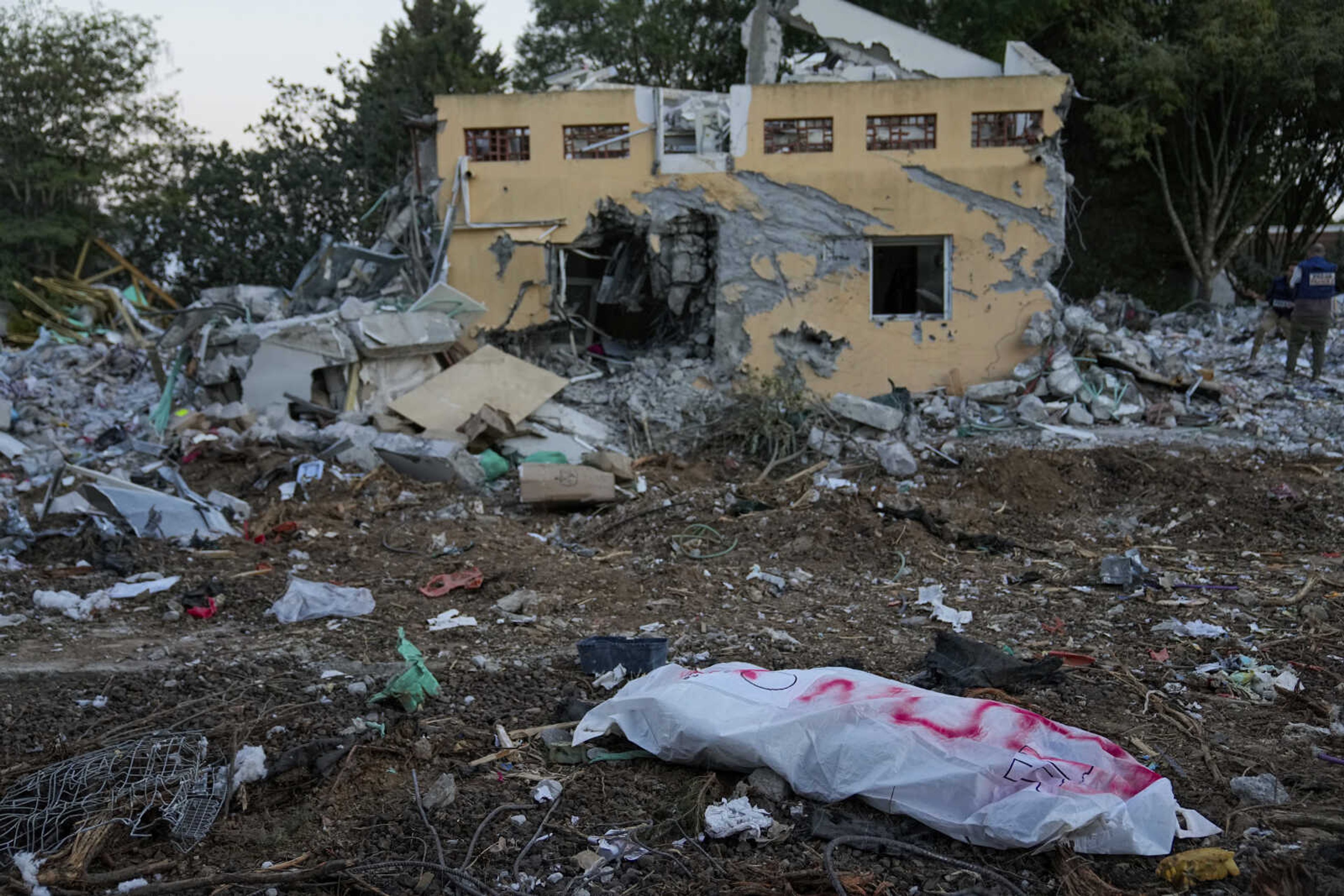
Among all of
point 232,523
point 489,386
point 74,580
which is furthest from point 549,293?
point 74,580

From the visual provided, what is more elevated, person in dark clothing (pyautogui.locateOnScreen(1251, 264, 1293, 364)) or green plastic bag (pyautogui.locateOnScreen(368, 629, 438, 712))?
person in dark clothing (pyautogui.locateOnScreen(1251, 264, 1293, 364))

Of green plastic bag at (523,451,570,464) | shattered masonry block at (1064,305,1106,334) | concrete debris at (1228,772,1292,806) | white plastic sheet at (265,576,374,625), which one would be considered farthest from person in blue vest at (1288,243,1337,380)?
white plastic sheet at (265,576,374,625)

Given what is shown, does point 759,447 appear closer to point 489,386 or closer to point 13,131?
point 489,386

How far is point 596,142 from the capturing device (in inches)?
476

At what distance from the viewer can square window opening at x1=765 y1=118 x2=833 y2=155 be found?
39.8 ft

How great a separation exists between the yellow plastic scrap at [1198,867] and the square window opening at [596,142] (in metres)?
10.5

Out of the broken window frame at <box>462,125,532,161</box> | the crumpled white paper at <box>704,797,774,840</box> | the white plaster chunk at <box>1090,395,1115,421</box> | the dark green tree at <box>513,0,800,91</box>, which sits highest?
the dark green tree at <box>513,0,800,91</box>

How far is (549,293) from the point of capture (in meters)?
12.2

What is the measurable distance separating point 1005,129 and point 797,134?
2.49 meters

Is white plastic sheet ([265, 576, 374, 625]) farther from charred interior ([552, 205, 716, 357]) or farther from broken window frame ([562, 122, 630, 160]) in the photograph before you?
broken window frame ([562, 122, 630, 160])

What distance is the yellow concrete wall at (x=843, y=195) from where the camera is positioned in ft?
39.4

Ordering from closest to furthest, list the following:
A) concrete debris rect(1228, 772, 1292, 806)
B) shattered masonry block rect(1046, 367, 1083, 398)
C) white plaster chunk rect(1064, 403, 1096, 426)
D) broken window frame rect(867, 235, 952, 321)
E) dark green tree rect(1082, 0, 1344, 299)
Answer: concrete debris rect(1228, 772, 1292, 806), white plaster chunk rect(1064, 403, 1096, 426), shattered masonry block rect(1046, 367, 1083, 398), broken window frame rect(867, 235, 952, 321), dark green tree rect(1082, 0, 1344, 299)

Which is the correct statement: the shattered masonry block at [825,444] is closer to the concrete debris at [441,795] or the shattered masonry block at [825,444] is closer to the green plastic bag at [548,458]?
the green plastic bag at [548,458]

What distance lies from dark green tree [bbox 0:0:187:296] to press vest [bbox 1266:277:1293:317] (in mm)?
19479
